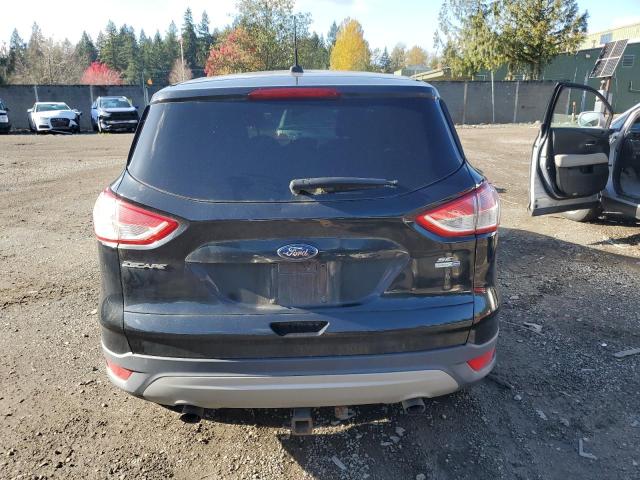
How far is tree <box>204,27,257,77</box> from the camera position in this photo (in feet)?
126

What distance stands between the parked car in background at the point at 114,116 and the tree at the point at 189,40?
230ft

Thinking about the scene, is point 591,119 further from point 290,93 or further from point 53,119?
point 53,119

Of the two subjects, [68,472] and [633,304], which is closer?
[68,472]

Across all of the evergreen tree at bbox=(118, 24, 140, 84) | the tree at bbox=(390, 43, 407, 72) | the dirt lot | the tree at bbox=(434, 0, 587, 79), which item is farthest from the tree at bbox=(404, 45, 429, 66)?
the dirt lot

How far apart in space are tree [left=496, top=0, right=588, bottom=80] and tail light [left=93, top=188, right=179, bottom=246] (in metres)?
36.6

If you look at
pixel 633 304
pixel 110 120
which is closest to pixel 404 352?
pixel 633 304

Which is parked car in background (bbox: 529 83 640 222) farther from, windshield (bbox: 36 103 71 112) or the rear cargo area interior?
windshield (bbox: 36 103 71 112)

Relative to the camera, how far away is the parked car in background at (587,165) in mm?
5883

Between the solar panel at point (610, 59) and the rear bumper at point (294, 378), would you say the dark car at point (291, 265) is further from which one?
the solar panel at point (610, 59)

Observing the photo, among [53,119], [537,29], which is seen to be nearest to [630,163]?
[53,119]

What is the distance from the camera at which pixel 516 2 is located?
33.8m

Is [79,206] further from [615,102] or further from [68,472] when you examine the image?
[615,102]

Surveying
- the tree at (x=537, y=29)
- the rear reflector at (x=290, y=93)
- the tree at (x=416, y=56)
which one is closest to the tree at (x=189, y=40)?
the tree at (x=416, y=56)

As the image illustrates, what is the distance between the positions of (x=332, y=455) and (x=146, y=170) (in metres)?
1.71
